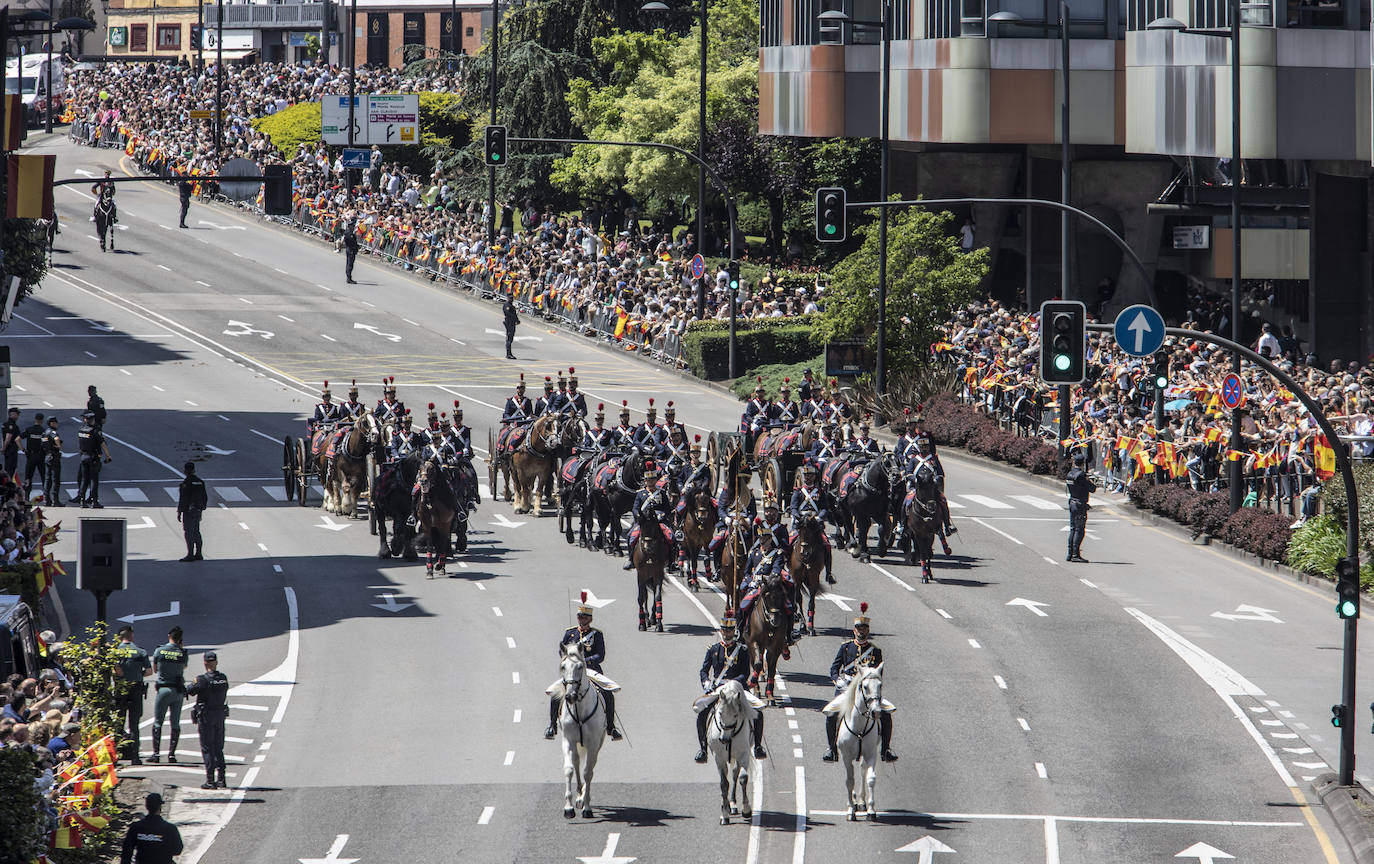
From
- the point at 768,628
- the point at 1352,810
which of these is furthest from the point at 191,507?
the point at 1352,810

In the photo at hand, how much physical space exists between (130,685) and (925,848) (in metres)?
9.89

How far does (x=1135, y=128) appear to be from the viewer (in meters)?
55.7

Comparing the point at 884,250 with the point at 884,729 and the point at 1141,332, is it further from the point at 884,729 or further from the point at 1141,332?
the point at 884,729

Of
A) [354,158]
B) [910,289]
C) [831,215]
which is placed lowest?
[910,289]

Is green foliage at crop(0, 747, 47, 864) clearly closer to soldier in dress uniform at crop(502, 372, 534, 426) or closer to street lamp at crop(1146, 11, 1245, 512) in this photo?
soldier in dress uniform at crop(502, 372, 534, 426)

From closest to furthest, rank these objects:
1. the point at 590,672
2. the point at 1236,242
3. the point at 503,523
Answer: the point at 590,672 < the point at 1236,242 < the point at 503,523

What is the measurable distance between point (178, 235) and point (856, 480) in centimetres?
5282

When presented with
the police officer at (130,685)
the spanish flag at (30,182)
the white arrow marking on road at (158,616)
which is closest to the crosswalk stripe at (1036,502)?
the white arrow marking on road at (158,616)

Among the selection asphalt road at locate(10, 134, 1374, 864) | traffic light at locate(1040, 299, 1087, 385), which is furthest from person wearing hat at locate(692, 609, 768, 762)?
traffic light at locate(1040, 299, 1087, 385)

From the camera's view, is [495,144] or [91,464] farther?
[495,144]

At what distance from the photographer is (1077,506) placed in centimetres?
3634

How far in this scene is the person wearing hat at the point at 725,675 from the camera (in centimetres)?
2142

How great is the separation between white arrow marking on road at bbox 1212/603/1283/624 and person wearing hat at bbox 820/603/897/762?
1169 cm

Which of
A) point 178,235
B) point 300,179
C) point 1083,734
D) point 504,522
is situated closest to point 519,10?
point 300,179
